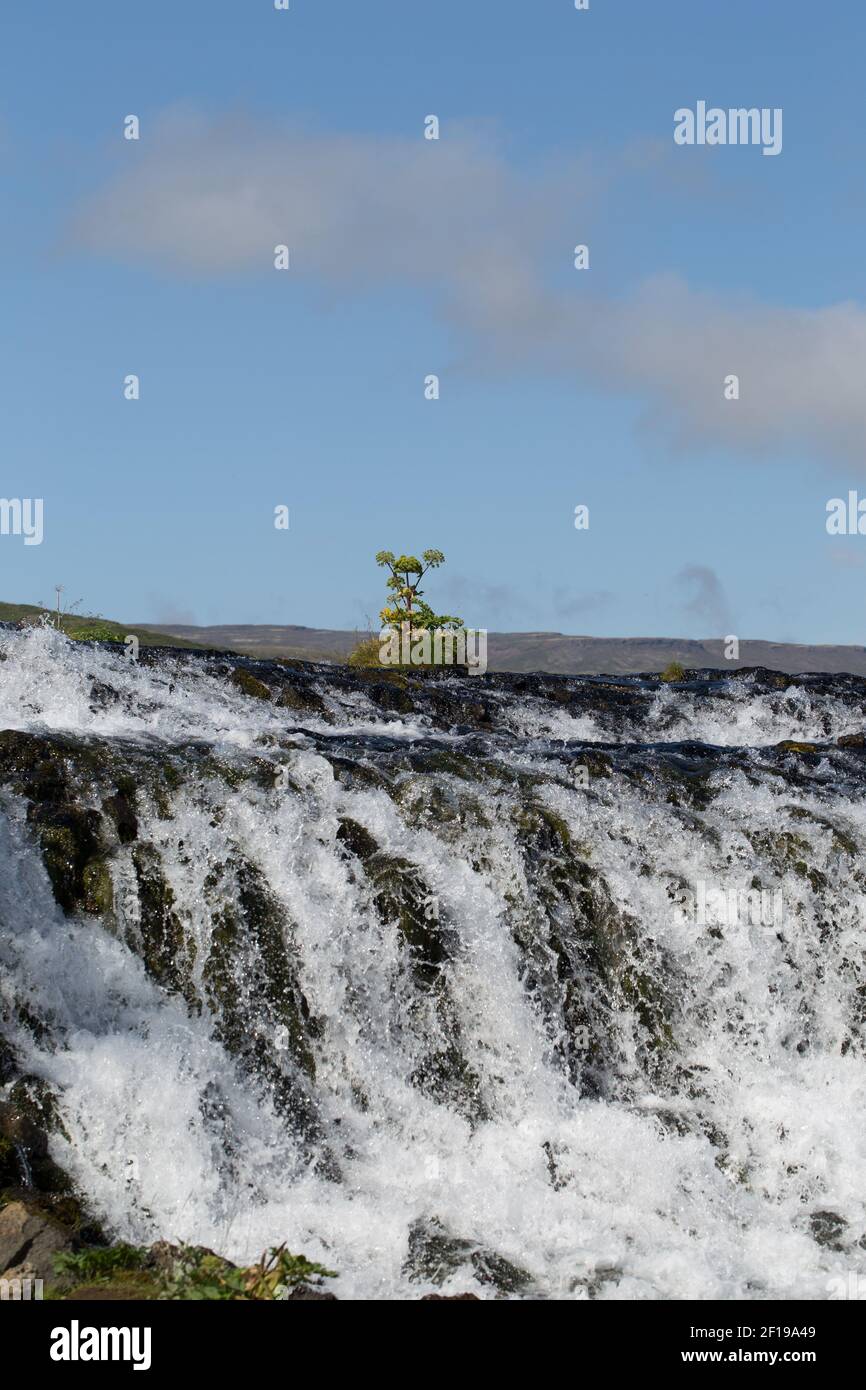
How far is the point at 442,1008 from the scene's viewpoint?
15914 mm

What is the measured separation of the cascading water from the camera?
1305cm

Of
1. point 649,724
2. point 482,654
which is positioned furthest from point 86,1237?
point 482,654

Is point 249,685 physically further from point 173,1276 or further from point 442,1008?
point 173,1276

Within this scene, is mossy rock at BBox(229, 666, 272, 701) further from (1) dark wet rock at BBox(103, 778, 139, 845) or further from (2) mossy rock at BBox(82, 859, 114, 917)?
(2) mossy rock at BBox(82, 859, 114, 917)

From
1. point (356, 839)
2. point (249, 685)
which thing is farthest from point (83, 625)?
point (356, 839)

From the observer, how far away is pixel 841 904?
61.9 feet

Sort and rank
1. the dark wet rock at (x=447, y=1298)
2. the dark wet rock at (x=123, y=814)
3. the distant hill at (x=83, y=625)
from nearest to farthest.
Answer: the dark wet rock at (x=447, y=1298) < the dark wet rock at (x=123, y=814) < the distant hill at (x=83, y=625)

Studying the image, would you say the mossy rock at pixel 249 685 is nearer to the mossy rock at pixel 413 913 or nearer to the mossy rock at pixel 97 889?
the mossy rock at pixel 413 913

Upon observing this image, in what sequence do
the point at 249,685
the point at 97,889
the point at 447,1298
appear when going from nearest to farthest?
the point at 447,1298 → the point at 97,889 → the point at 249,685

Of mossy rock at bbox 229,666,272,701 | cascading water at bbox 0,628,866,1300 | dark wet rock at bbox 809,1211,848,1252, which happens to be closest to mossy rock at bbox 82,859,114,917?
cascading water at bbox 0,628,866,1300

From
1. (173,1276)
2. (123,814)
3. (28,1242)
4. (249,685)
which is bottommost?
(28,1242)

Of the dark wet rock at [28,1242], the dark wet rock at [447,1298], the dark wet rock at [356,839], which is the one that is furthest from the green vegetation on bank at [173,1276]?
the dark wet rock at [356,839]

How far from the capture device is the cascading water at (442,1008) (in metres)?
13.0
